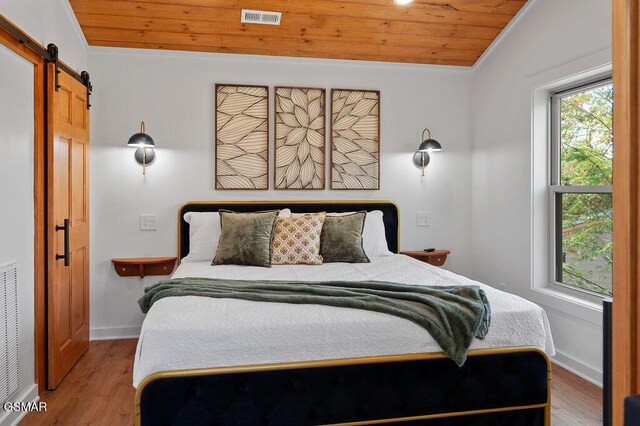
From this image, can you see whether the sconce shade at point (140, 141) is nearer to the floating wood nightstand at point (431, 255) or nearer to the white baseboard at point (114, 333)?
the white baseboard at point (114, 333)

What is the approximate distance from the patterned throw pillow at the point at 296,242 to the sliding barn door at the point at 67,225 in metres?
1.40

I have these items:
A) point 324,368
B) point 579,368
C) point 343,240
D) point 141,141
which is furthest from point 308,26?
point 579,368

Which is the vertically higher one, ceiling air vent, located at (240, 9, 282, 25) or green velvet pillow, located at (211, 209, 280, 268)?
ceiling air vent, located at (240, 9, 282, 25)

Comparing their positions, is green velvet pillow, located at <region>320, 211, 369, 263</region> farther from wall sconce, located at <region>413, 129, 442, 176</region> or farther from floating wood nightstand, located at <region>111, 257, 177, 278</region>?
floating wood nightstand, located at <region>111, 257, 177, 278</region>

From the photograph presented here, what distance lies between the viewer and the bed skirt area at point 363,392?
6.22ft

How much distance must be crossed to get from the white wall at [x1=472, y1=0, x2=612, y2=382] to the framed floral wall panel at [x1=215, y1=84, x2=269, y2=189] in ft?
6.73

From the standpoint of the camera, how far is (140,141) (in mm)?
3629

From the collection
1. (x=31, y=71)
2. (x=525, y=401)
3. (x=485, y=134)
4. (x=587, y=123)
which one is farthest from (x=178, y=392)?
(x=485, y=134)

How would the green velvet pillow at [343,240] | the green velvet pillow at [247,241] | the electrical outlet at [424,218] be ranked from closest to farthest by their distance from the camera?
1. the green velvet pillow at [247,241]
2. the green velvet pillow at [343,240]
3. the electrical outlet at [424,218]

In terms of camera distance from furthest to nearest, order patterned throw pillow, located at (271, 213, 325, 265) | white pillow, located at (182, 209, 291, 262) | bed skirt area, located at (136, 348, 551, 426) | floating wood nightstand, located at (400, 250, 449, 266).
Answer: floating wood nightstand, located at (400, 250, 449, 266), white pillow, located at (182, 209, 291, 262), patterned throw pillow, located at (271, 213, 325, 265), bed skirt area, located at (136, 348, 551, 426)

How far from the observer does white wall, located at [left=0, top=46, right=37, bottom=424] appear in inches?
91.5

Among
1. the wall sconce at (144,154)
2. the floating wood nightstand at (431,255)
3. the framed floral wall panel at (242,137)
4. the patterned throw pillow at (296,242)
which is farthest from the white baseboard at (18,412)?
the floating wood nightstand at (431,255)

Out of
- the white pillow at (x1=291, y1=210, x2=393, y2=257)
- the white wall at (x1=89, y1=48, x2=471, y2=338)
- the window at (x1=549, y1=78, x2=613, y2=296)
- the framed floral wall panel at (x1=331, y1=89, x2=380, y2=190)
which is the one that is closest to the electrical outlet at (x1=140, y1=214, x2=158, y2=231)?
the white wall at (x1=89, y1=48, x2=471, y2=338)

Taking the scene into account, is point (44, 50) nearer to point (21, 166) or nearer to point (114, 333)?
point (21, 166)
